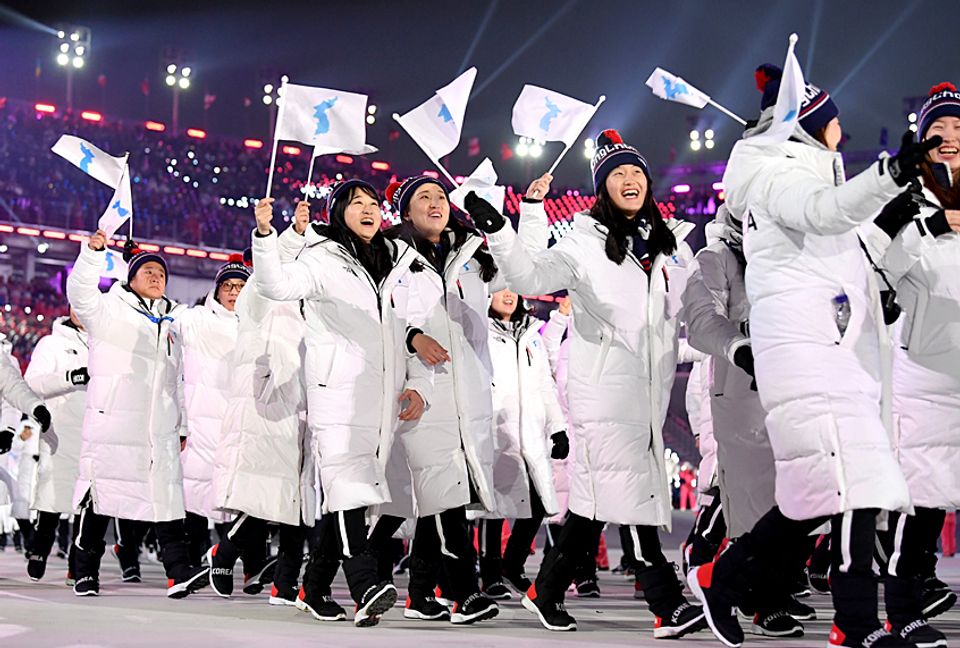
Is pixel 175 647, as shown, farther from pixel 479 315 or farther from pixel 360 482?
pixel 479 315

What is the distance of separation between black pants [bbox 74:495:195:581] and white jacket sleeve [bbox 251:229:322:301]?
239 cm

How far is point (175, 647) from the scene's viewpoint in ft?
13.4

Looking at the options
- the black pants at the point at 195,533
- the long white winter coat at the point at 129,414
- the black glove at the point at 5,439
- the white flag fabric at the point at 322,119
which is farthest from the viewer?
the black pants at the point at 195,533

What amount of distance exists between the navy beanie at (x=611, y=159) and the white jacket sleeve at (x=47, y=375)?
4.79 metres

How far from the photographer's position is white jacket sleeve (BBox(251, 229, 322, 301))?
Result: 552 centimetres

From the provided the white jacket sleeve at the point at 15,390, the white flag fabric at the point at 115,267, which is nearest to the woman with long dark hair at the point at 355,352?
the white jacket sleeve at the point at 15,390

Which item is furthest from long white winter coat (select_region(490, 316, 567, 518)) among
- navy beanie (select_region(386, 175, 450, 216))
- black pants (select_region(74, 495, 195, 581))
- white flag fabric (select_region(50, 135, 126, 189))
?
white flag fabric (select_region(50, 135, 126, 189))

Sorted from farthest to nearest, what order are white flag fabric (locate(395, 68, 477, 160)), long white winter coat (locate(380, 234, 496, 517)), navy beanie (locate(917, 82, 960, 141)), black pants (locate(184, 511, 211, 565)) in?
black pants (locate(184, 511, 211, 565)) → white flag fabric (locate(395, 68, 477, 160)) → long white winter coat (locate(380, 234, 496, 517)) → navy beanie (locate(917, 82, 960, 141))

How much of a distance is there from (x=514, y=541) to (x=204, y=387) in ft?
7.70

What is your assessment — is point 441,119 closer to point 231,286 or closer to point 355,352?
point 355,352

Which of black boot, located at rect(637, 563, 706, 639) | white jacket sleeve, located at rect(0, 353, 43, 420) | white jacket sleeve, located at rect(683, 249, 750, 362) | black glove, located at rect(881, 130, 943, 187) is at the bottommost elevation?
black boot, located at rect(637, 563, 706, 639)

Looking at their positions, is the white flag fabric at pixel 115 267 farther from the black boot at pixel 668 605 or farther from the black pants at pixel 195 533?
the black boot at pixel 668 605

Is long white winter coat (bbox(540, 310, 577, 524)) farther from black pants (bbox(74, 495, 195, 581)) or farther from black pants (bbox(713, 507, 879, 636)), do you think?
black pants (bbox(713, 507, 879, 636))

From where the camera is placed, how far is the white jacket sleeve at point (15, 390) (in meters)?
8.62
